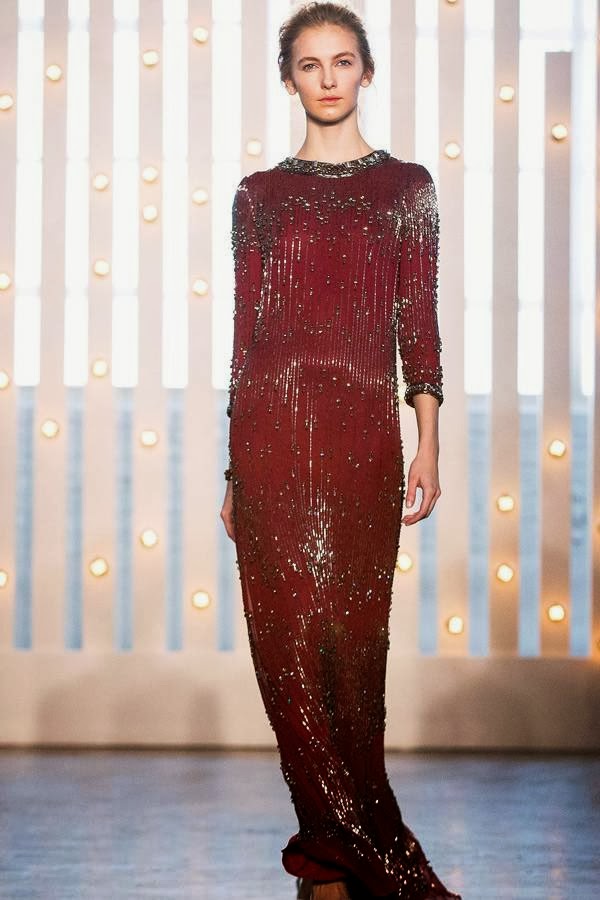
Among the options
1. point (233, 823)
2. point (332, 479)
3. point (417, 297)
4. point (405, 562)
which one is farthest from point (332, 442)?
point (405, 562)

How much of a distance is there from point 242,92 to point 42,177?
587 mm

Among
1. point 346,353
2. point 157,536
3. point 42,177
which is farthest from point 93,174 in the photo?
point 346,353

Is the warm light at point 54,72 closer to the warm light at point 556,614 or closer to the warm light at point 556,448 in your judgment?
the warm light at point 556,448

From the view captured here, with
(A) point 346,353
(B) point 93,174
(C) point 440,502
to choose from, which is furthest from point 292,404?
(B) point 93,174

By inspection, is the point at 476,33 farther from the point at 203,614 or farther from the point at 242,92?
the point at 203,614

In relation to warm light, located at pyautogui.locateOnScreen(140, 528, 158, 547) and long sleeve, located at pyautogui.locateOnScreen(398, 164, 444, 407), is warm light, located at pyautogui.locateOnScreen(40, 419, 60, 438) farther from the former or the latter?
long sleeve, located at pyautogui.locateOnScreen(398, 164, 444, 407)

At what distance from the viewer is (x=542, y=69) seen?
395 cm

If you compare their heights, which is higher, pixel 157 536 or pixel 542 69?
pixel 542 69

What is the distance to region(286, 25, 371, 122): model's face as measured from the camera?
2118 millimetres

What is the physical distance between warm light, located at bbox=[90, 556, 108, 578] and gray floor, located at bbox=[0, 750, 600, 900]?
0.47m

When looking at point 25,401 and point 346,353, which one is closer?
point 346,353

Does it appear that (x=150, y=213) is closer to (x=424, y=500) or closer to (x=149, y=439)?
(x=149, y=439)

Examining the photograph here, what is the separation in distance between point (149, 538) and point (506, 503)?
949mm

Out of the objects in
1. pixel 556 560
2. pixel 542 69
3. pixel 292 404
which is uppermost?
pixel 542 69
